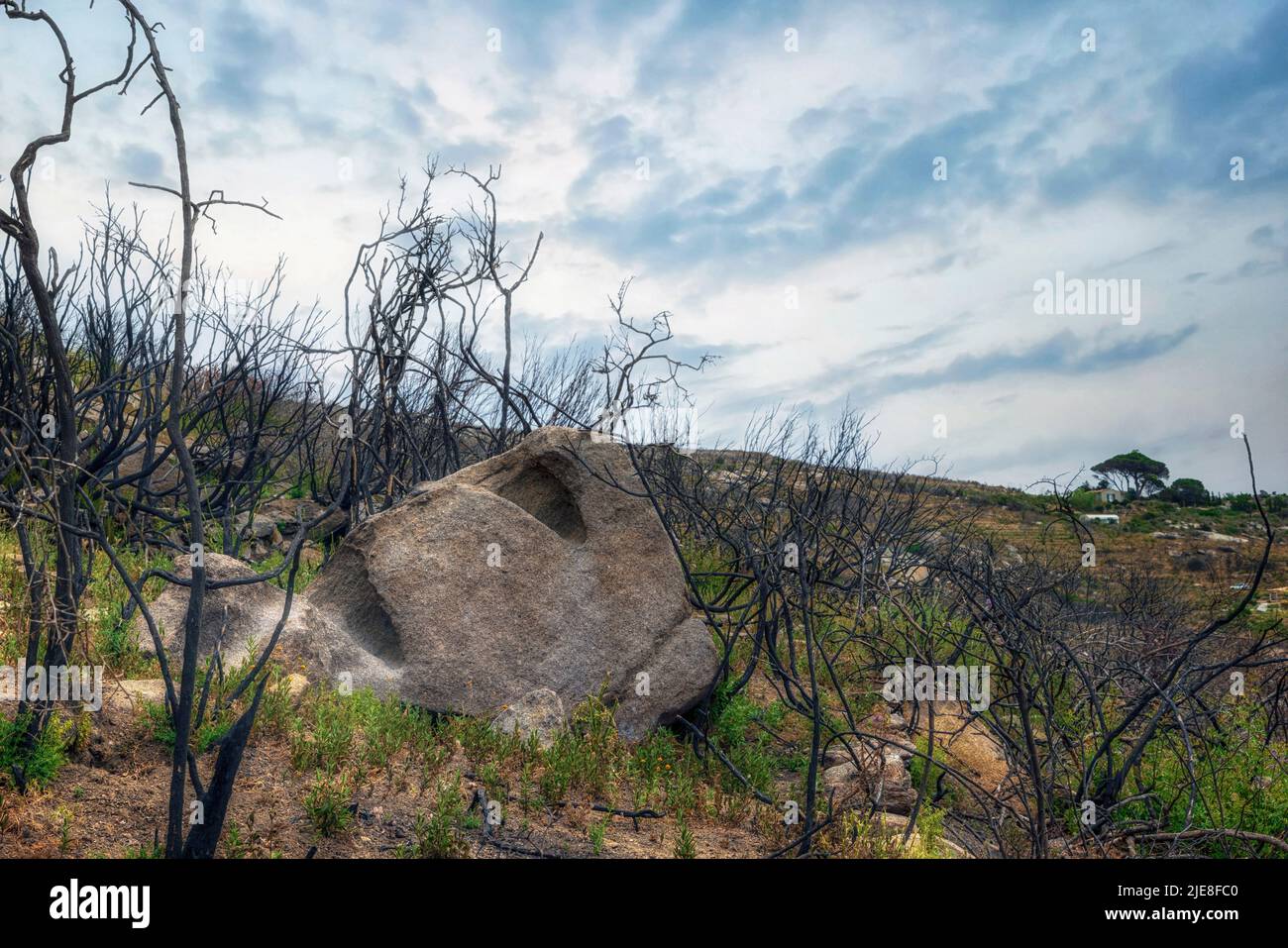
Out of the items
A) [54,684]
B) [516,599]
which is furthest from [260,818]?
[516,599]

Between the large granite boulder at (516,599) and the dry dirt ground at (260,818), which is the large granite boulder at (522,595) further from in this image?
the dry dirt ground at (260,818)

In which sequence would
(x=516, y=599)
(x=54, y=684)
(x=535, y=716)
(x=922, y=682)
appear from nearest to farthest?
(x=54, y=684) → (x=535, y=716) → (x=516, y=599) → (x=922, y=682)

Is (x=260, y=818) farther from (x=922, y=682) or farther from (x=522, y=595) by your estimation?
(x=922, y=682)

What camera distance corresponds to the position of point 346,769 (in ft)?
17.2

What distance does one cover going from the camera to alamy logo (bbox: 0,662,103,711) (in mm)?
4418
